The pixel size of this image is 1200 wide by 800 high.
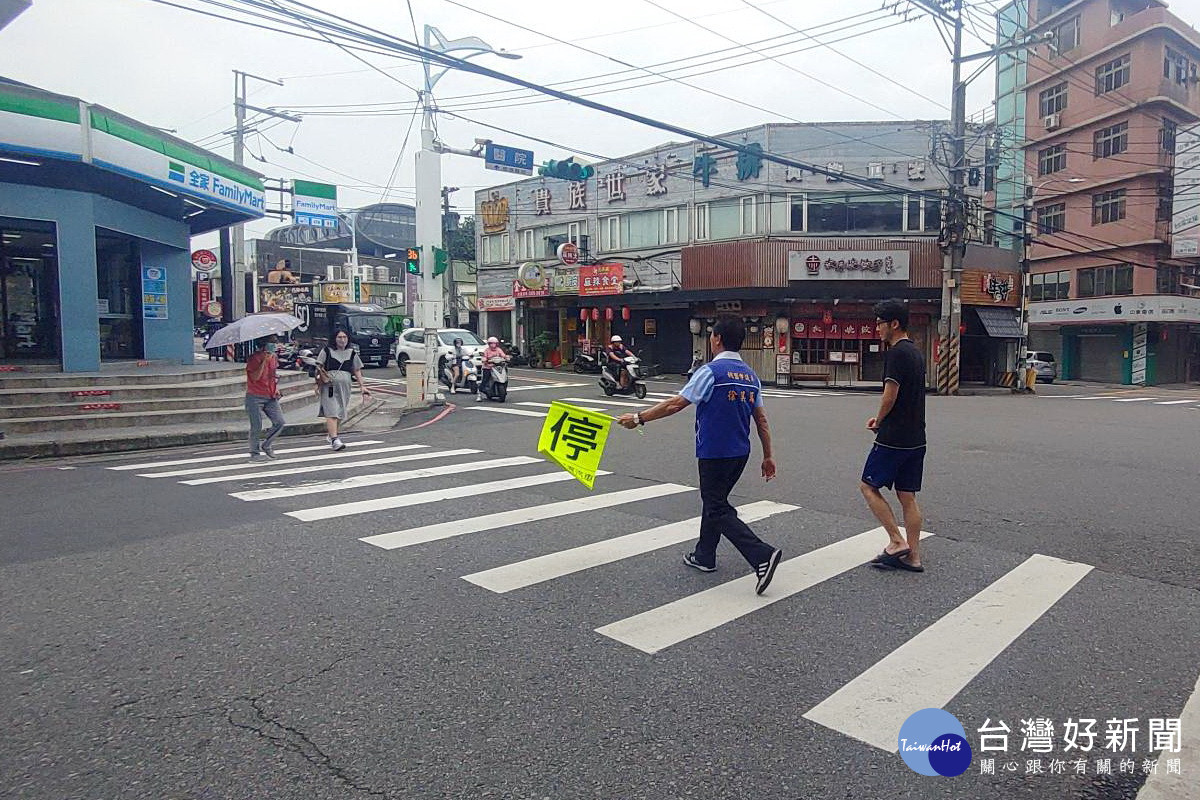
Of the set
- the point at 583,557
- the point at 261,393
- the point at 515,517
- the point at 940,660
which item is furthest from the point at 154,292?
the point at 940,660

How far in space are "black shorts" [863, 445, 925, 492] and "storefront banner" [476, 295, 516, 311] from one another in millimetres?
34258

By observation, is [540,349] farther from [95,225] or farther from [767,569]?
[767,569]

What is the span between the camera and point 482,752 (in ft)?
10.4

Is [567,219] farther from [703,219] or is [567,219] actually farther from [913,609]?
[913,609]

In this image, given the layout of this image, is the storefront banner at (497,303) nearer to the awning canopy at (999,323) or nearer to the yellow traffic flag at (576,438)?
the awning canopy at (999,323)

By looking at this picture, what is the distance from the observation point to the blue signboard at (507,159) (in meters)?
18.1

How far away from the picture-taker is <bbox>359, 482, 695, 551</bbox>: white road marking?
6313 mm

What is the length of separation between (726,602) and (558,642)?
3.98 feet

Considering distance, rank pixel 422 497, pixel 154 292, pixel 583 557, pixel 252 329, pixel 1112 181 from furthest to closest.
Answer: pixel 1112 181 → pixel 154 292 → pixel 252 329 → pixel 422 497 → pixel 583 557

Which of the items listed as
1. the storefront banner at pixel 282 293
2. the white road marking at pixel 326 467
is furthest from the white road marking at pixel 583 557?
the storefront banner at pixel 282 293

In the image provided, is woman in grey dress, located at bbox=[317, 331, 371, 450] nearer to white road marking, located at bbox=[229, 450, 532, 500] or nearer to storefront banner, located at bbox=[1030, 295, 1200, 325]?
white road marking, located at bbox=[229, 450, 532, 500]

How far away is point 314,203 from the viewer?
31.4 meters

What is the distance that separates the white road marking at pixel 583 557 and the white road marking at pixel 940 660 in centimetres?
221

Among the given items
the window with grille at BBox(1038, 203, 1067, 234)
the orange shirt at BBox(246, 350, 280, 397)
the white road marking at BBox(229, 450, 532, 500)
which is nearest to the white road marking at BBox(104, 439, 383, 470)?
the orange shirt at BBox(246, 350, 280, 397)
